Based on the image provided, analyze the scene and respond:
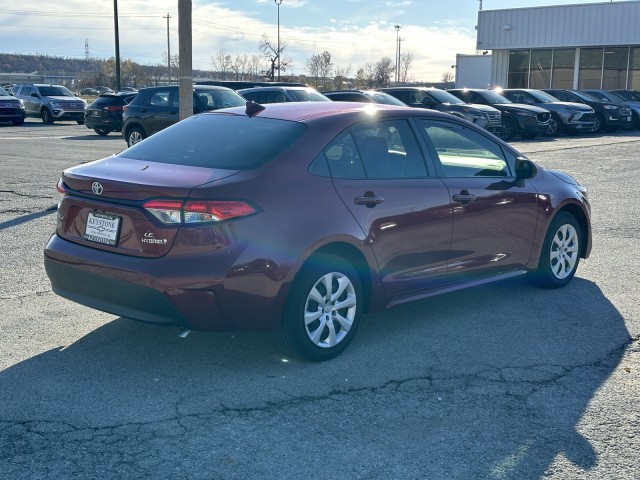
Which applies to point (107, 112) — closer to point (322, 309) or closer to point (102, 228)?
point (102, 228)

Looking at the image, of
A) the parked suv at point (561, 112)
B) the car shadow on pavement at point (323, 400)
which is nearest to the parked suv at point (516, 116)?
the parked suv at point (561, 112)

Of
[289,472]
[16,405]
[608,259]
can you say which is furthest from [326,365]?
[608,259]

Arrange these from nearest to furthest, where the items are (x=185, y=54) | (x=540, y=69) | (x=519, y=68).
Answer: (x=185, y=54)
(x=540, y=69)
(x=519, y=68)

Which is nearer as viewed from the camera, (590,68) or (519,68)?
(590,68)

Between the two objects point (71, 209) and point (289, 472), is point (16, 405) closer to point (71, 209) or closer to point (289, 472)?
point (71, 209)

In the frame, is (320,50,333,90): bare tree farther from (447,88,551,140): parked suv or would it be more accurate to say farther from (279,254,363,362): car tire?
(279,254,363,362): car tire

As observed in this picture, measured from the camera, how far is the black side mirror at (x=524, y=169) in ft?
20.3

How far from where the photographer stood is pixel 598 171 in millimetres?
15750

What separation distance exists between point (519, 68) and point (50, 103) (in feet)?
87.2

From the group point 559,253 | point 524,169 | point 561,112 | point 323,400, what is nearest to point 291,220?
point 323,400

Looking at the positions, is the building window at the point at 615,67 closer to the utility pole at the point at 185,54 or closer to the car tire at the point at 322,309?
the utility pole at the point at 185,54

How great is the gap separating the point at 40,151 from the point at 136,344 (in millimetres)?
14504

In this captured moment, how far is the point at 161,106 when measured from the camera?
60.3ft

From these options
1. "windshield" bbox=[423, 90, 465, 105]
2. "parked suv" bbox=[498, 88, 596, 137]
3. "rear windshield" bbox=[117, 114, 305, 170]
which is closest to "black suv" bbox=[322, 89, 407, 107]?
"windshield" bbox=[423, 90, 465, 105]
